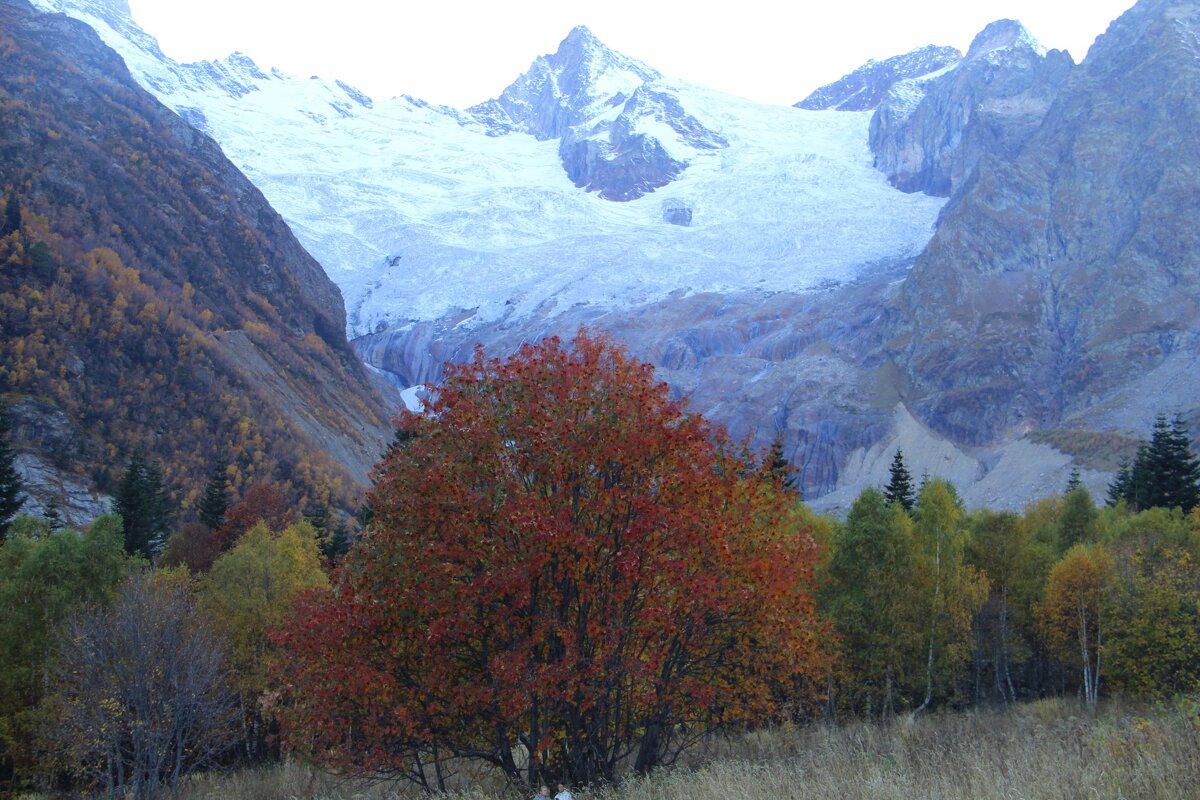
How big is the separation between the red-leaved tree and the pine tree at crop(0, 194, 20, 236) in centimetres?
5981

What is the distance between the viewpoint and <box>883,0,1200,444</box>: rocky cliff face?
419 feet

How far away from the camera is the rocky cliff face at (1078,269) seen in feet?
419

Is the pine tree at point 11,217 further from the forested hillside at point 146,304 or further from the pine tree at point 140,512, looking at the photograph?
the pine tree at point 140,512

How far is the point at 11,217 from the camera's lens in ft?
193

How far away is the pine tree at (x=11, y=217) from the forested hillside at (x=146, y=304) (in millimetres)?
105

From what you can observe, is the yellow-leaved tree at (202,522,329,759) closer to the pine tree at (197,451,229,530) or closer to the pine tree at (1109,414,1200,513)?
the pine tree at (197,451,229,530)

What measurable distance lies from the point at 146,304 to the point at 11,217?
9.60 metres

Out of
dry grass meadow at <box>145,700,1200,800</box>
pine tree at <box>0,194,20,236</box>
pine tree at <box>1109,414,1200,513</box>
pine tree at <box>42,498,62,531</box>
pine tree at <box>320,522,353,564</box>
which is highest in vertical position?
pine tree at <box>0,194,20,236</box>

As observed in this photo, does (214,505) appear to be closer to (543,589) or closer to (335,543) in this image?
(335,543)

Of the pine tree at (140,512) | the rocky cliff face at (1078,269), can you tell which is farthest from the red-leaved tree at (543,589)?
the rocky cliff face at (1078,269)

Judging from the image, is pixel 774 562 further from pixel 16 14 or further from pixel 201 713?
pixel 16 14

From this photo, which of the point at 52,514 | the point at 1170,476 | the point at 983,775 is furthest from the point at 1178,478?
the point at 52,514

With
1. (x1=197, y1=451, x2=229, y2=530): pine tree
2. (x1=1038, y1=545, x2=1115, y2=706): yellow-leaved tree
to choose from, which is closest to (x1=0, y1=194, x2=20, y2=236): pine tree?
(x1=197, y1=451, x2=229, y2=530): pine tree

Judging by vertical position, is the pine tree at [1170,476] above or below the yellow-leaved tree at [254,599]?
above
